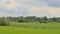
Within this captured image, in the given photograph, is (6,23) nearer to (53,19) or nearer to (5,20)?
(5,20)

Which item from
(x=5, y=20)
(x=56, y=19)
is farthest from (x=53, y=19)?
(x=5, y=20)

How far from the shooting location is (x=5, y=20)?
70.3 m

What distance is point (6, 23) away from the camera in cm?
6919

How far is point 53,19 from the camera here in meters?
115

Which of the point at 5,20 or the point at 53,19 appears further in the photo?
the point at 53,19

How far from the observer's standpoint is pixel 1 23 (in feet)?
226

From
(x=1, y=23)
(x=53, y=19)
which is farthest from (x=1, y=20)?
(x=53, y=19)

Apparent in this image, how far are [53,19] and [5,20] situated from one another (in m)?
50.4

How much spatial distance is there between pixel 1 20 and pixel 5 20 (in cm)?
167

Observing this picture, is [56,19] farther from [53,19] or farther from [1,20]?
[1,20]

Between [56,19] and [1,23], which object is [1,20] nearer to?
[1,23]

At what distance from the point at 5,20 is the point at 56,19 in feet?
168

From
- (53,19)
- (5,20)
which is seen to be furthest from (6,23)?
(53,19)

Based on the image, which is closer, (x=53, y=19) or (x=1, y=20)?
(x=1, y=20)
